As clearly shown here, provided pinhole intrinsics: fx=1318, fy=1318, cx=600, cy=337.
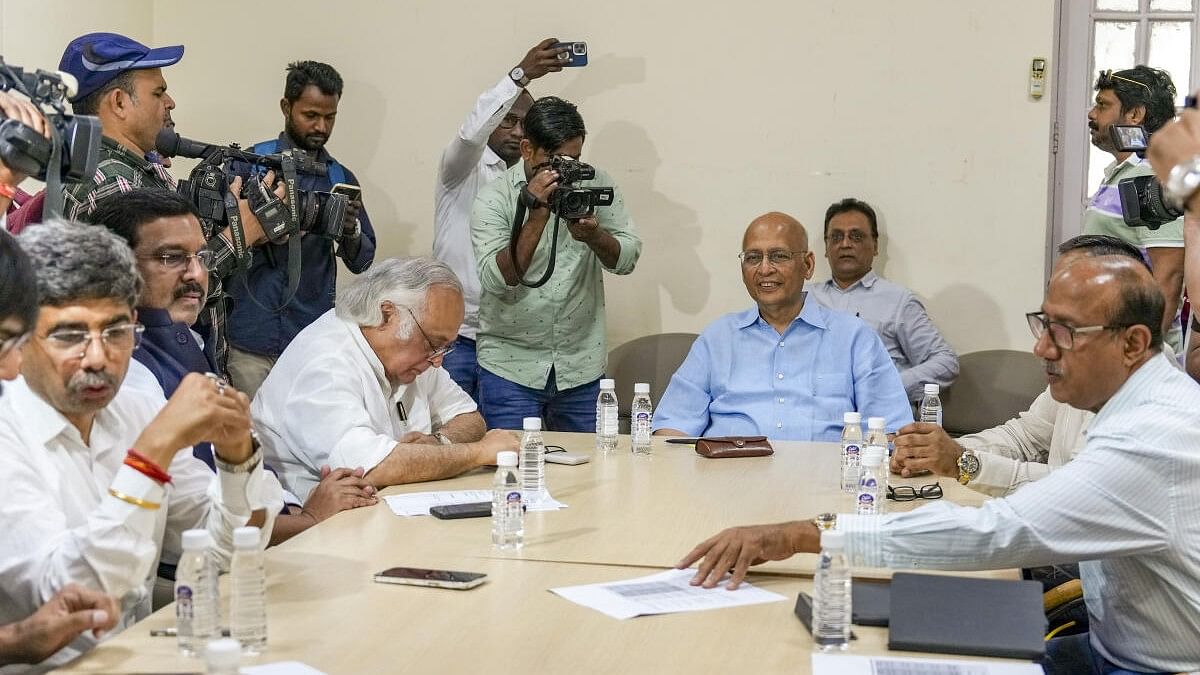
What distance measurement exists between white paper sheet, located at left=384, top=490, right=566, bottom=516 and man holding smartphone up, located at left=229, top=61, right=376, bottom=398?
59.9 inches

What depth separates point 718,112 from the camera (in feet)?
18.3

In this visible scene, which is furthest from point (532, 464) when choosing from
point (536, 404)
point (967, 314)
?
point (967, 314)

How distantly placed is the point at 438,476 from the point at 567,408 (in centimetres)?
164

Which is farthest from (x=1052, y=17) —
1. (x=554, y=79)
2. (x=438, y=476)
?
(x=438, y=476)

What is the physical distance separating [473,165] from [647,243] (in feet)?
3.14

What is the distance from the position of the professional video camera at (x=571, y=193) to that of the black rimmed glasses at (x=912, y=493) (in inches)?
69.7

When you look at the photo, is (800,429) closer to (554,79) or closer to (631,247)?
(631,247)

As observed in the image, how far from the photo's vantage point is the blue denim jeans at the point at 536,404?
4664 mm

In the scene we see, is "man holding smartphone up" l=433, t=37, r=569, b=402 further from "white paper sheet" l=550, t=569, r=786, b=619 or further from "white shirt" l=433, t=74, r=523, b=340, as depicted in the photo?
"white paper sheet" l=550, t=569, r=786, b=619

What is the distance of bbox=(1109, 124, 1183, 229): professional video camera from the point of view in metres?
3.63

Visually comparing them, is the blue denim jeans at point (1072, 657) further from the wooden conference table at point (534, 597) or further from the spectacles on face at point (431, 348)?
the spectacles on face at point (431, 348)

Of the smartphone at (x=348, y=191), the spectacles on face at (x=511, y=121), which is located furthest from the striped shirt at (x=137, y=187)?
the spectacles on face at (x=511, y=121)

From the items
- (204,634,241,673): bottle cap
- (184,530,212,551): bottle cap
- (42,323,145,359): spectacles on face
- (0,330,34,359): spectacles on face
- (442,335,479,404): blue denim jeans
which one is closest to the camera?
(204,634,241,673): bottle cap

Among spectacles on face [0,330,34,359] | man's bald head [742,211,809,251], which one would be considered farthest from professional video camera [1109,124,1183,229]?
spectacles on face [0,330,34,359]
